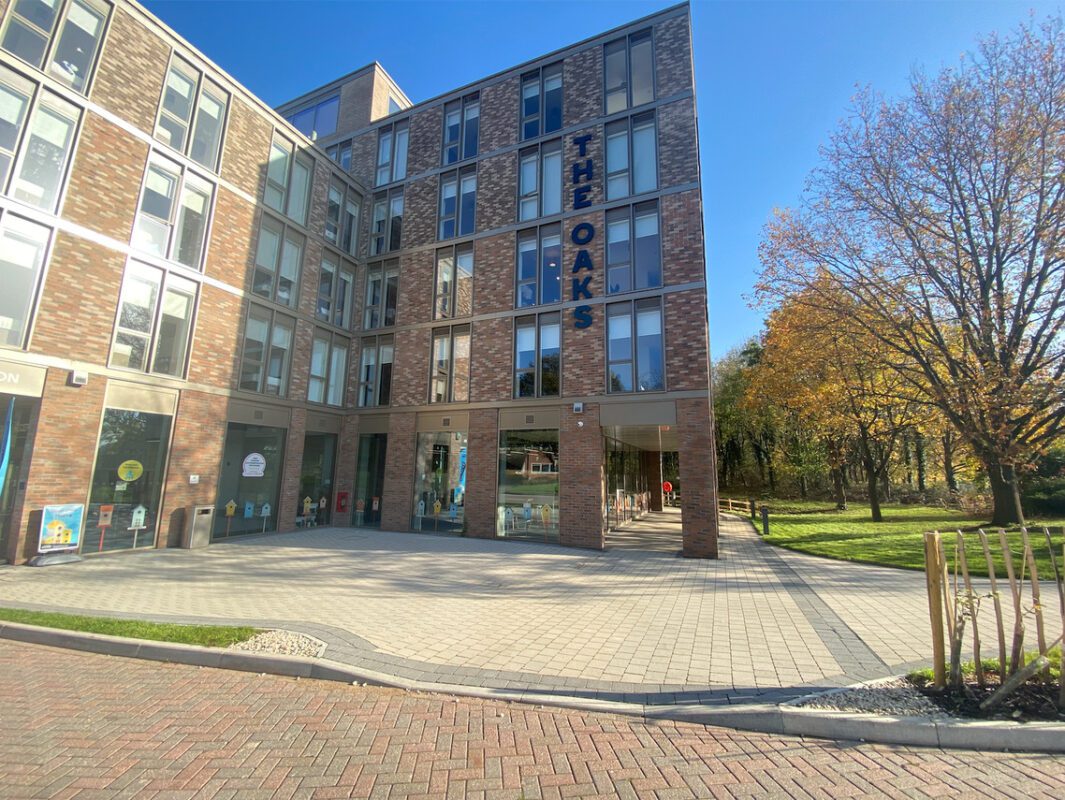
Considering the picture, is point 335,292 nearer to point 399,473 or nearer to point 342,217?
point 342,217

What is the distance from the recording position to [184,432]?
12438mm

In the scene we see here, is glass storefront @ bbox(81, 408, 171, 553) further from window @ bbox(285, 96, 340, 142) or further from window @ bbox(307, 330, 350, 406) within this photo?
window @ bbox(285, 96, 340, 142)

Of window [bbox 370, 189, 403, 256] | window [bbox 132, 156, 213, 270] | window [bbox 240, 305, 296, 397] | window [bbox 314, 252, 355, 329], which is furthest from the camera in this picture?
window [bbox 370, 189, 403, 256]

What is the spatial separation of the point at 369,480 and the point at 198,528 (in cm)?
557

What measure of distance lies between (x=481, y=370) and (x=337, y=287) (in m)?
6.87

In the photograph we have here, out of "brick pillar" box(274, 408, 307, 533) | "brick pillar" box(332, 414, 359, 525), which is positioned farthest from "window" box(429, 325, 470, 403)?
"brick pillar" box(274, 408, 307, 533)

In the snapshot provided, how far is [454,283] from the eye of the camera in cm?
1695

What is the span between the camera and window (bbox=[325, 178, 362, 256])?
1789cm

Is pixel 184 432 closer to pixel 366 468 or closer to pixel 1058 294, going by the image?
pixel 366 468

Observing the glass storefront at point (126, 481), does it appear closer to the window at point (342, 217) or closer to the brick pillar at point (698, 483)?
the window at point (342, 217)

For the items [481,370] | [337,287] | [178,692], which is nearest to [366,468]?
[481,370]

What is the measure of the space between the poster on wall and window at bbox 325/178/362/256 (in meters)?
11.3

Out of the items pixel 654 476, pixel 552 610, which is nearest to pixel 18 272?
pixel 552 610

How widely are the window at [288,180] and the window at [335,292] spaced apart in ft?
5.92
